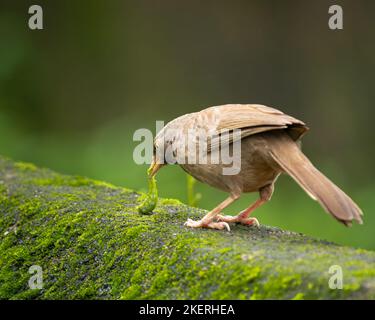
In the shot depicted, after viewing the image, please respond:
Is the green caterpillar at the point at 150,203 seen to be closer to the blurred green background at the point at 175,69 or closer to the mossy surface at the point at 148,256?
the mossy surface at the point at 148,256

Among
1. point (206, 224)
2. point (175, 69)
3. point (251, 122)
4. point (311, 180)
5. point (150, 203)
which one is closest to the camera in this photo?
point (311, 180)

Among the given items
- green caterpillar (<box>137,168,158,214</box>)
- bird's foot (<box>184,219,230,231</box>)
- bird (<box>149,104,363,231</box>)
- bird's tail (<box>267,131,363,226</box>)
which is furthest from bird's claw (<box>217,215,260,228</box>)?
bird's tail (<box>267,131,363,226</box>)

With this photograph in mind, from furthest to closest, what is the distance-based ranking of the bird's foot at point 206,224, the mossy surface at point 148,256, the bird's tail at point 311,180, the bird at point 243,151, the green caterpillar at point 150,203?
1. the green caterpillar at point 150,203
2. the bird's foot at point 206,224
3. the bird at point 243,151
4. the bird's tail at point 311,180
5. the mossy surface at point 148,256

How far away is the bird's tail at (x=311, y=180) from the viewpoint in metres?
3.34

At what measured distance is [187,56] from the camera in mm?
9398

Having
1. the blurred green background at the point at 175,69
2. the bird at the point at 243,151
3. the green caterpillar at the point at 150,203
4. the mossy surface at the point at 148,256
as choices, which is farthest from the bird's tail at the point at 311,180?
the blurred green background at the point at 175,69

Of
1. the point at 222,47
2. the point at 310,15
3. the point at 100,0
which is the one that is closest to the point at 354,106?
the point at 310,15

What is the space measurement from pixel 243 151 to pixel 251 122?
0.58 ft

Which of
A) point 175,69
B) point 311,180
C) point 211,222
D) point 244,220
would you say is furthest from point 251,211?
point 175,69

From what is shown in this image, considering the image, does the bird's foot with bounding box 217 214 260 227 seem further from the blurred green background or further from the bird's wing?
the blurred green background

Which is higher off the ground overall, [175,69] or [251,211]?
[175,69]

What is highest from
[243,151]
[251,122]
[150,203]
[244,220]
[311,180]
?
[251,122]

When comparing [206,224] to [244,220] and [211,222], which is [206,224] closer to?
[211,222]

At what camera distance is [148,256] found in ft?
11.7
